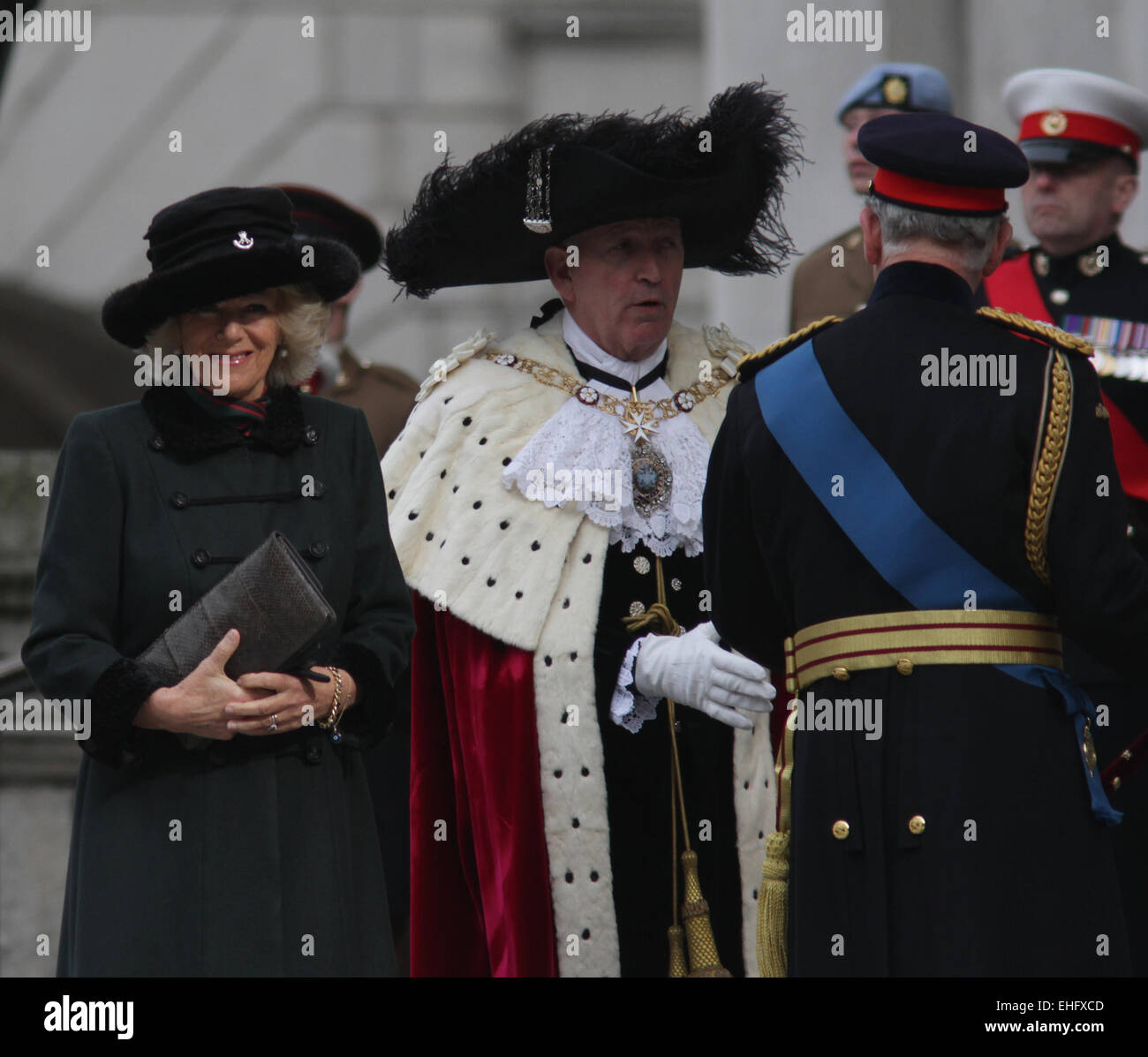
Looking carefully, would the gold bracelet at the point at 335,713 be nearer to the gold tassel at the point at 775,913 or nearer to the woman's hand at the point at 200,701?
the woman's hand at the point at 200,701

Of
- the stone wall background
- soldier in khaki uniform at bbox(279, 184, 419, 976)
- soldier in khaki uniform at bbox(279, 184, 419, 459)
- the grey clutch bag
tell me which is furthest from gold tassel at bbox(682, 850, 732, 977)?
the stone wall background

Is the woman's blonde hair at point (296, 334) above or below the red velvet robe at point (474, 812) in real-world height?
above

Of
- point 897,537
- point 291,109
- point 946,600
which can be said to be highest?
point 291,109

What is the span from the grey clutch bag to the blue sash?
0.92 m

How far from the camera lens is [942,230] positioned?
4098 millimetres

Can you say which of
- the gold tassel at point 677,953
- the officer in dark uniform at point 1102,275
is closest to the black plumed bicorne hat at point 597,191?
the officer in dark uniform at point 1102,275

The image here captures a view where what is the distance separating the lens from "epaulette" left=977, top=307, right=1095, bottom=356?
400 cm

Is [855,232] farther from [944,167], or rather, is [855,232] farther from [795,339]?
[944,167]

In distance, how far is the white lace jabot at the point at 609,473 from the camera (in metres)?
4.97

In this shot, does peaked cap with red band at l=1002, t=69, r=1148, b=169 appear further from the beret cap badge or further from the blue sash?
the blue sash

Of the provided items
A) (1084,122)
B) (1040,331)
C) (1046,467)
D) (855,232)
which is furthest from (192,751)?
(855,232)

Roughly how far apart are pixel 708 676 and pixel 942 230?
1050 mm

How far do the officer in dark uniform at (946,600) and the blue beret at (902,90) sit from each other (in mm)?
2735

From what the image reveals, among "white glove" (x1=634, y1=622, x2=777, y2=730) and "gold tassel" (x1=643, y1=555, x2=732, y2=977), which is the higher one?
"white glove" (x1=634, y1=622, x2=777, y2=730)
